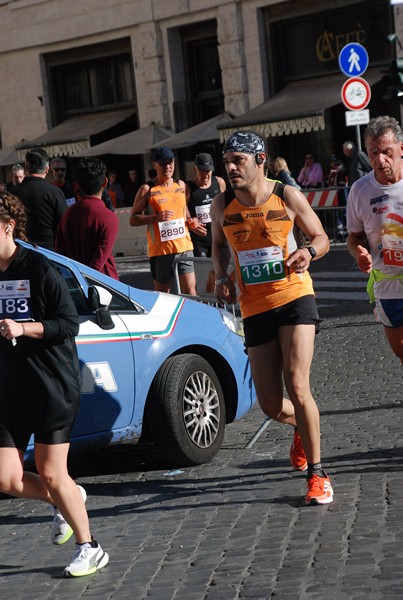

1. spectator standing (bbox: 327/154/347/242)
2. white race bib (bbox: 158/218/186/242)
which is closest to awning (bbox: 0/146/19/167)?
spectator standing (bbox: 327/154/347/242)

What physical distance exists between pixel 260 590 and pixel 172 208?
7326mm

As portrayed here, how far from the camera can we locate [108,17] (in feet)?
101

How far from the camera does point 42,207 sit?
10539 mm

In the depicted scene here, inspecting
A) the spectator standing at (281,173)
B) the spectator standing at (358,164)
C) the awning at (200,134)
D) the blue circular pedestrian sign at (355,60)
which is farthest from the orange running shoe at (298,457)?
the awning at (200,134)

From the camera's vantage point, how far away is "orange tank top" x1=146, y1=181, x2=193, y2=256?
38.9ft

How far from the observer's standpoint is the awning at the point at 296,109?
81.7 feet

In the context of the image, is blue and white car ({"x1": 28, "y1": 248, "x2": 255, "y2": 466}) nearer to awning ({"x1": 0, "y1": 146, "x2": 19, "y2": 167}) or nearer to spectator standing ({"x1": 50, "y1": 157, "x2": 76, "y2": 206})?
spectator standing ({"x1": 50, "y1": 157, "x2": 76, "y2": 206})

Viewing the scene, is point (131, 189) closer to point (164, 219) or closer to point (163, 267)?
point (163, 267)

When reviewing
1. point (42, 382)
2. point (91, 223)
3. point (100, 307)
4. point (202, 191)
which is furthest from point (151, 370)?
point (202, 191)

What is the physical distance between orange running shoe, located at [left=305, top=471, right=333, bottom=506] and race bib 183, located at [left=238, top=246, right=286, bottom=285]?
106 centimetres

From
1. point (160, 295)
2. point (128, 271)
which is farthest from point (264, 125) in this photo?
point (160, 295)

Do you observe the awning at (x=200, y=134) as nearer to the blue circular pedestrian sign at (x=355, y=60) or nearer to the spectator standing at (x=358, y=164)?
the blue circular pedestrian sign at (x=355, y=60)

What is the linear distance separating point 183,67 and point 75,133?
→ 11.8 ft

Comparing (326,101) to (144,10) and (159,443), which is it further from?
(159,443)
